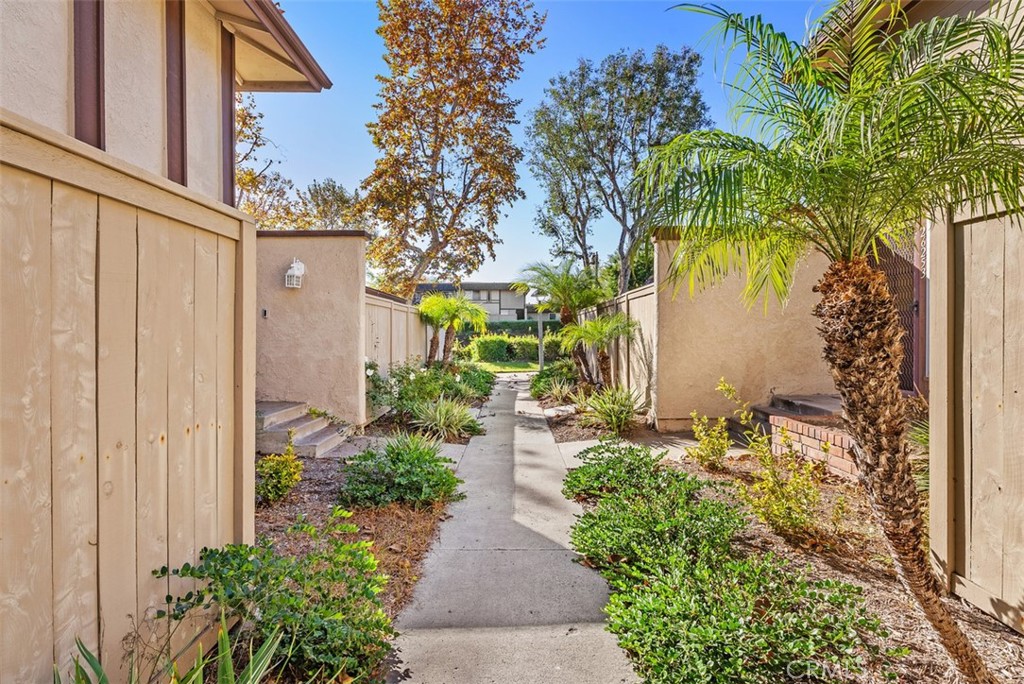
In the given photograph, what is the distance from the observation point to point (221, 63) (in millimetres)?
3793

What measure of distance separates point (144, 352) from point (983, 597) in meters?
4.22

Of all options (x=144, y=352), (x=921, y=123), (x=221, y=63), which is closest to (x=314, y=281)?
(x=221, y=63)

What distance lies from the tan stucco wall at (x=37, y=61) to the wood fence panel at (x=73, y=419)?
4.01 ft

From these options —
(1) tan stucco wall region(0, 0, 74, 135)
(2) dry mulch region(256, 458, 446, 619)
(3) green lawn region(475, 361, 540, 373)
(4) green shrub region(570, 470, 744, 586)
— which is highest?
(1) tan stucco wall region(0, 0, 74, 135)

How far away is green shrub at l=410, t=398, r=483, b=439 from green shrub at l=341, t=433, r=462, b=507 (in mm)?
2274

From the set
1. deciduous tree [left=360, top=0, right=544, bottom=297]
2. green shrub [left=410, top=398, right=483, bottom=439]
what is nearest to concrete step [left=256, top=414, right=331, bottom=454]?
green shrub [left=410, top=398, right=483, bottom=439]

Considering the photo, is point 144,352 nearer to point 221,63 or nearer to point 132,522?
point 132,522

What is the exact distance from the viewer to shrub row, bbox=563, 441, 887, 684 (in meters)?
1.96

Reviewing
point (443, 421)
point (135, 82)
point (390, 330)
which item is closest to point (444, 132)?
point (390, 330)

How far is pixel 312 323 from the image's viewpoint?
6965 mm

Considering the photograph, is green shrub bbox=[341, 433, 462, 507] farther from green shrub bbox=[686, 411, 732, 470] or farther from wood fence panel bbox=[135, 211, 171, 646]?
green shrub bbox=[686, 411, 732, 470]

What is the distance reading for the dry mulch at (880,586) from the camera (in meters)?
2.09

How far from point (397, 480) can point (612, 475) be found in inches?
83.3

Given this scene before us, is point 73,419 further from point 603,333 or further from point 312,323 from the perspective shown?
point 603,333
